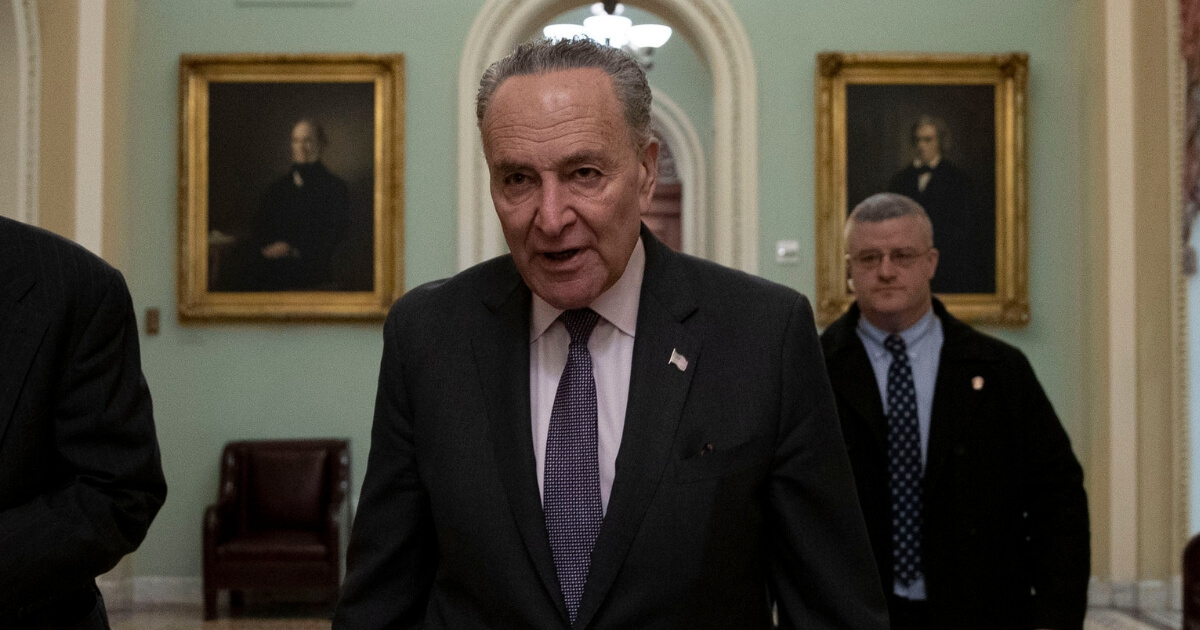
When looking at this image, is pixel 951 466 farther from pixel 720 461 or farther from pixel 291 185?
pixel 291 185

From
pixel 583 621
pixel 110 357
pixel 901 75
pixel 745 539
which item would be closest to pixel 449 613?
pixel 583 621

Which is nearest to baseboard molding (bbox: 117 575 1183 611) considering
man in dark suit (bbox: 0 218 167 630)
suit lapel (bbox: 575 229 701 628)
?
man in dark suit (bbox: 0 218 167 630)

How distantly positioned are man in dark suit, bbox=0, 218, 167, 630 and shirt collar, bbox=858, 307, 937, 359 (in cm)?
195

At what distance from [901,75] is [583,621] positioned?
261 inches

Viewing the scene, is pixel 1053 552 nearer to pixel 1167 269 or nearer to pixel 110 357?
pixel 110 357

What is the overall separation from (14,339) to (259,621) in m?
5.60

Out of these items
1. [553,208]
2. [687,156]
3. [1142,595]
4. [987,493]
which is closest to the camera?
[553,208]

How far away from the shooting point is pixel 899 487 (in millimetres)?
2953

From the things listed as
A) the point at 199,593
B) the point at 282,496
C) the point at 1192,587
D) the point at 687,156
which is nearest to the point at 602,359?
the point at 1192,587

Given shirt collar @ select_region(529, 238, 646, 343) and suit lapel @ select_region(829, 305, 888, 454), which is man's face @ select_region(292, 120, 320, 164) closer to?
suit lapel @ select_region(829, 305, 888, 454)

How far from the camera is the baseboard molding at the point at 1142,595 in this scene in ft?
24.0

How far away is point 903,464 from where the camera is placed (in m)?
2.97

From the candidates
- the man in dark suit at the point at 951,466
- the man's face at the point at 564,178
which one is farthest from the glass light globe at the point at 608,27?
the man's face at the point at 564,178

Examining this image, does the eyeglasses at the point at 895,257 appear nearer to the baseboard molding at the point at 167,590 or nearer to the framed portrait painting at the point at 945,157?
the framed portrait painting at the point at 945,157
